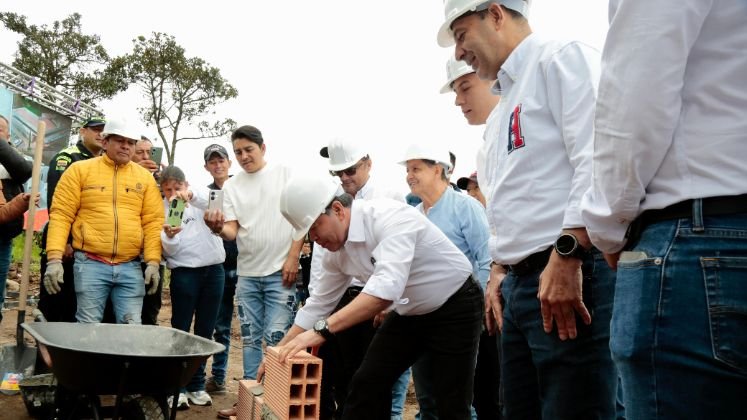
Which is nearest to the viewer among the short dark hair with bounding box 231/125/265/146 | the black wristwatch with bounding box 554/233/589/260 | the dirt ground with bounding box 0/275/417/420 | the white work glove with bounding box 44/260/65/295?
the black wristwatch with bounding box 554/233/589/260

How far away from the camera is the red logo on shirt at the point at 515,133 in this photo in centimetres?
193

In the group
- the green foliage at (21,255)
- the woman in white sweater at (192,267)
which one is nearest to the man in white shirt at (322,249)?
the woman in white sweater at (192,267)

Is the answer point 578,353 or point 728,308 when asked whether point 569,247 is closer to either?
point 578,353

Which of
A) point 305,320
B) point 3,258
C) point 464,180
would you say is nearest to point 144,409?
point 305,320

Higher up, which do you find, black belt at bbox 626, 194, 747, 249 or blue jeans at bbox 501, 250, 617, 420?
black belt at bbox 626, 194, 747, 249

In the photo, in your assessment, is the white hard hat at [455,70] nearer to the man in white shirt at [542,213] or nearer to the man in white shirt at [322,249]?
the man in white shirt at [542,213]

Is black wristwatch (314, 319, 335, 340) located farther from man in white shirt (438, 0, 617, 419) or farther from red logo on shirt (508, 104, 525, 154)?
red logo on shirt (508, 104, 525, 154)

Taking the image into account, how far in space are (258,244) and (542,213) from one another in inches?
134

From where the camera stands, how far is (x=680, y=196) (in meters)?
1.12

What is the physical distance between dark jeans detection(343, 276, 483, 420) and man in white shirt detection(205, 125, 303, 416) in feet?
6.19

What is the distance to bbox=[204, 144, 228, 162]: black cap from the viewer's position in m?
5.72

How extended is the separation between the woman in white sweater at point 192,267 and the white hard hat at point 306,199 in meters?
2.24

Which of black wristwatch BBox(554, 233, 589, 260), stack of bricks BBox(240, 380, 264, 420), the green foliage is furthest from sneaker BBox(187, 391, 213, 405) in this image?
the green foliage

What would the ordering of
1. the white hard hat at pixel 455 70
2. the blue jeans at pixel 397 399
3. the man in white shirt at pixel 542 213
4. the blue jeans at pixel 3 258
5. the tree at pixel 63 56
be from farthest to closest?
the tree at pixel 63 56 → the blue jeans at pixel 3 258 → the blue jeans at pixel 397 399 → the white hard hat at pixel 455 70 → the man in white shirt at pixel 542 213
